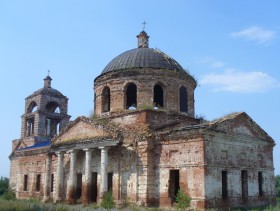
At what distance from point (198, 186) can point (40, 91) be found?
15476mm

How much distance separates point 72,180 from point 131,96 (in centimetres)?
528

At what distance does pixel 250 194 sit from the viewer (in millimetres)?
14703

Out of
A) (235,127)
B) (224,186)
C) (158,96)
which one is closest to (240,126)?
(235,127)

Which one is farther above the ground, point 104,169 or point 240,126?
point 240,126

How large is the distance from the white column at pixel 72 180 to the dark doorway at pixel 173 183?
5335mm

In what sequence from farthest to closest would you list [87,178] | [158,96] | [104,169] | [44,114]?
1. [44,114]
2. [158,96]
3. [87,178]
4. [104,169]

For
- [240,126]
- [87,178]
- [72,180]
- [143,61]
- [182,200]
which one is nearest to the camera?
[182,200]

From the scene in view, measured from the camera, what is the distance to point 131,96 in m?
18.3

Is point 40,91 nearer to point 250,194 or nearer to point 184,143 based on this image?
point 184,143

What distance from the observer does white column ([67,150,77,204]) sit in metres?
16.8

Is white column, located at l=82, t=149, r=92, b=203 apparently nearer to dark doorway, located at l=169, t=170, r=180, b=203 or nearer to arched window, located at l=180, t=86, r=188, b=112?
dark doorway, located at l=169, t=170, r=180, b=203

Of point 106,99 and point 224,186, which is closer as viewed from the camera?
point 224,186

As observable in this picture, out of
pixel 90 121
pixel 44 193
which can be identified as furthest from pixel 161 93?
pixel 44 193

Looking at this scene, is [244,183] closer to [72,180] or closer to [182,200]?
[182,200]
